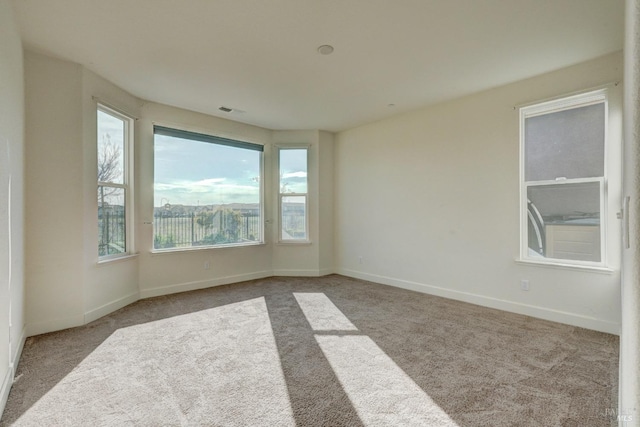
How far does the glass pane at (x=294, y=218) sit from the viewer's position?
219 inches

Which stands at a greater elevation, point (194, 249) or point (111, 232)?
point (111, 232)

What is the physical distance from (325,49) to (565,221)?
301cm

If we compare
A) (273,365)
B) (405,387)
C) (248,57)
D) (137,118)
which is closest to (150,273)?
(137,118)

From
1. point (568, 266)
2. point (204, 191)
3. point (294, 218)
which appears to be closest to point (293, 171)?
point (294, 218)

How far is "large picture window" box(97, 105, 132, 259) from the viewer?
356 cm

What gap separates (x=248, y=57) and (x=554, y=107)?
3.21 metres

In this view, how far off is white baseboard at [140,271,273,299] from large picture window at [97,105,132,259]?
25.6 inches

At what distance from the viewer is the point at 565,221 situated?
326 centimetres

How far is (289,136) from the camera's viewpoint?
18.2 feet

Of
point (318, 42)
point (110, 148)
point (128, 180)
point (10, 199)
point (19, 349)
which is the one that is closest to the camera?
point (10, 199)

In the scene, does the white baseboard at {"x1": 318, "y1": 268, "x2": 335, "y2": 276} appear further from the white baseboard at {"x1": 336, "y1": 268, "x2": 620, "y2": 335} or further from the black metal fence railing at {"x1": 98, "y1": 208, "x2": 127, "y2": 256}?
the black metal fence railing at {"x1": 98, "y1": 208, "x2": 127, "y2": 256}

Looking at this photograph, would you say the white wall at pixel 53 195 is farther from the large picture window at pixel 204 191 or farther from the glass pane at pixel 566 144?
the glass pane at pixel 566 144

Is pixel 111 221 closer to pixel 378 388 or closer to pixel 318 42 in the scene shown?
pixel 318 42

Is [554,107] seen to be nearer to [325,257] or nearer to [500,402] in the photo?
[500,402]
